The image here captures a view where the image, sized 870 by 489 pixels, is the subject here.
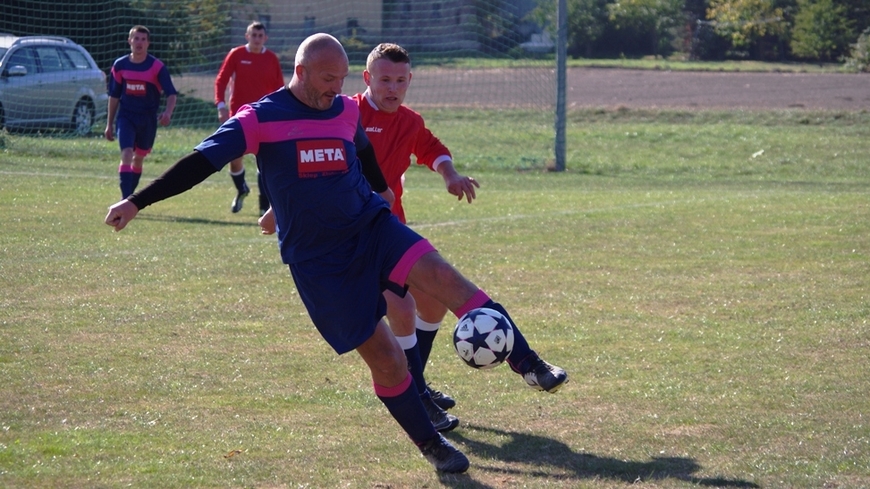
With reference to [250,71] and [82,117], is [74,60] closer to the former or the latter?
Answer: [82,117]

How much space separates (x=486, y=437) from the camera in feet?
15.3

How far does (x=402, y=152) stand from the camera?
523 centimetres

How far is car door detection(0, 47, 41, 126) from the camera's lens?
17219 mm

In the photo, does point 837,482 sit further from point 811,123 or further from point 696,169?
point 811,123

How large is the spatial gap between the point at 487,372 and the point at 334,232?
2.00 metres

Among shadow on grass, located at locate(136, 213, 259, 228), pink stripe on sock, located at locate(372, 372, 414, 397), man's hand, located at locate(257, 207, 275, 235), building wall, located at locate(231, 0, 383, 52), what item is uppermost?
building wall, located at locate(231, 0, 383, 52)

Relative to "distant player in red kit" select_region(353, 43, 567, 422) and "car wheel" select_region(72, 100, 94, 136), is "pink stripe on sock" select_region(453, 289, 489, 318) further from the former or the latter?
"car wheel" select_region(72, 100, 94, 136)

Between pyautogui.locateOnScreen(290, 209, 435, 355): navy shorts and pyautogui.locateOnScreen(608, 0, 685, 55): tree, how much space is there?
138 feet

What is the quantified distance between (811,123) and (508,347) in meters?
19.8

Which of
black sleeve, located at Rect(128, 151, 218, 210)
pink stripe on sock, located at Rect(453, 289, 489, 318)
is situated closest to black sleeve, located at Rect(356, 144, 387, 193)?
black sleeve, located at Rect(128, 151, 218, 210)

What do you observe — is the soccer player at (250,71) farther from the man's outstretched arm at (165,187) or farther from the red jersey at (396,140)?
the man's outstretched arm at (165,187)

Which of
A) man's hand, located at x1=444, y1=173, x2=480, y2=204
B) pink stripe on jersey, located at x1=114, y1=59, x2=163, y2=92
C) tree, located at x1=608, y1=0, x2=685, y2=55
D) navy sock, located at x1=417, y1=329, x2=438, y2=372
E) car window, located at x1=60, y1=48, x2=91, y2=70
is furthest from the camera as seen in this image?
tree, located at x1=608, y1=0, x2=685, y2=55

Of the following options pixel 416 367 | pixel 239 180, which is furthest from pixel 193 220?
pixel 416 367

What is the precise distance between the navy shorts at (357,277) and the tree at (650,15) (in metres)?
42.2
